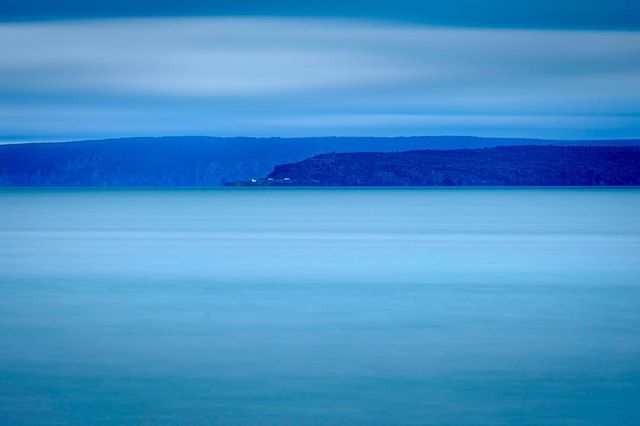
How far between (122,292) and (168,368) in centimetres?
903

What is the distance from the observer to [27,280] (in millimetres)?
23828

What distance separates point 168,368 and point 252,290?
9308 mm

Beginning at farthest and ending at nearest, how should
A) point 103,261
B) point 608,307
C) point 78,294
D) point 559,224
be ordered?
point 559,224, point 103,261, point 78,294, point 608,307

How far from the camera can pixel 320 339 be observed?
14.5 meters

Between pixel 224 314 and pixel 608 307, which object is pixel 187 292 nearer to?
pixel 224 314

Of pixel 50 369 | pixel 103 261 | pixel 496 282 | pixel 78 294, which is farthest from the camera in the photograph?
pixel 103 261

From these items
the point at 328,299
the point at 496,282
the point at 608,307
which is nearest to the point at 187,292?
the point at 328,299

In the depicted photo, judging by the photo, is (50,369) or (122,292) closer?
(50,369)

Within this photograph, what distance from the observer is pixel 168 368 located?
1236cm

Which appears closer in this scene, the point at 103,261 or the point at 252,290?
the point at 252,290

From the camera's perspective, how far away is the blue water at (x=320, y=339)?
1045cm

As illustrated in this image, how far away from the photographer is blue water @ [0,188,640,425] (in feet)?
34.3

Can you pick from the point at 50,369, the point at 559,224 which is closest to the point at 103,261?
the point at 50,369

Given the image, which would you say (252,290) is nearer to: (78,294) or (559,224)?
(78,294)
